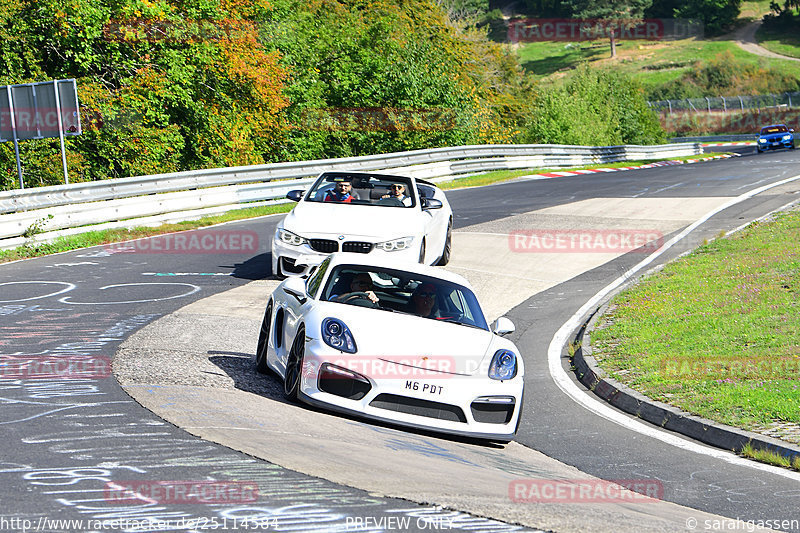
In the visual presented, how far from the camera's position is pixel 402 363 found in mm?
7598

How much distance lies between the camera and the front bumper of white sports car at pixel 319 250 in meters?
13.3

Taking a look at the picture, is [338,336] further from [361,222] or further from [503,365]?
[361,222]

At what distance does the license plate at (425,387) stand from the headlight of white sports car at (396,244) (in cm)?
591

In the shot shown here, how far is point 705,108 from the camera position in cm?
9088

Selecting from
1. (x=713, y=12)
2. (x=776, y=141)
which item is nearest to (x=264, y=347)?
(x=776, y=141)

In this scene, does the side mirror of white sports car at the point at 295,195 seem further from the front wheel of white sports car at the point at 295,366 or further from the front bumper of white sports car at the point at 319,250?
the front wheel of white sports car at the point at 295,366

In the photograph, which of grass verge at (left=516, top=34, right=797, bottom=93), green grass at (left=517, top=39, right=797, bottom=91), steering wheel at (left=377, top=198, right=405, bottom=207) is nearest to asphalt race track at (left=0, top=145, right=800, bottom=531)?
steering wheel at (left=377, top=198, right=405, bottom=207)

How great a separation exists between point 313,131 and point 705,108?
6306cm

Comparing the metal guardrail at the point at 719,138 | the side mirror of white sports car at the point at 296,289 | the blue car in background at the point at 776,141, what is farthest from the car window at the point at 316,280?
the metal guardrail at the point at 719,138

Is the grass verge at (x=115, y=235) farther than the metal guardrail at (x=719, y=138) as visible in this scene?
No

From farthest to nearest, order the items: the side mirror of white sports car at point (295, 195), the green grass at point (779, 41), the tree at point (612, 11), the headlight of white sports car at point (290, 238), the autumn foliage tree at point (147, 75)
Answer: the tree at point (612, 11), the green grass at point (779, 41), the autumn foliage tree at point (147, 75), the side mirror of white sports car at point (295, 195), the headlight of white sports car at point (290, 238)

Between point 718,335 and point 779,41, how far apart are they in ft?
429

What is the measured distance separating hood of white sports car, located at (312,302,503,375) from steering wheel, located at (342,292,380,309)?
21 cm

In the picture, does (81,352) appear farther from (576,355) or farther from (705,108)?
(705,108)
